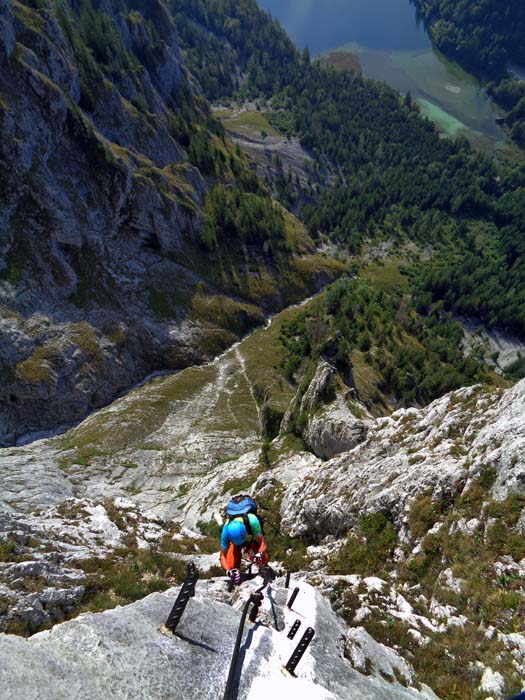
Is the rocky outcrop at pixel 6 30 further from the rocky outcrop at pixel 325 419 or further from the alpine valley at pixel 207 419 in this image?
the rocky outcrop at pixel 325 419

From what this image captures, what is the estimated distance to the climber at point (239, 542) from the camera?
1316 centimetres

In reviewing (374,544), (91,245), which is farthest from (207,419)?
(374,544)

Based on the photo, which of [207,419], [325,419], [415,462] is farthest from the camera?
[207,419]

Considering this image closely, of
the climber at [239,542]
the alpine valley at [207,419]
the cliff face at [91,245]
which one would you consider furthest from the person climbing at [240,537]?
the cliff face at [91,245]

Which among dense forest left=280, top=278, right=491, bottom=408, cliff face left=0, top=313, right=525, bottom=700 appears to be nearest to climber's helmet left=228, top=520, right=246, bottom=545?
cliff face left=0, top=313, right=525, bottom=700

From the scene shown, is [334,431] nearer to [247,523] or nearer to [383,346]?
[247,523]

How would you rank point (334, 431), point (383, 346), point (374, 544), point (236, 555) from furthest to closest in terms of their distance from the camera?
point (383, 346), point (334, 431), point (374, 544), point (236, 555)

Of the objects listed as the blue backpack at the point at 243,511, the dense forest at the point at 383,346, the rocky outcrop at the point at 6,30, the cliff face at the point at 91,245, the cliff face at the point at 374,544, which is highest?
the rocky outcrop at the point at 6,30

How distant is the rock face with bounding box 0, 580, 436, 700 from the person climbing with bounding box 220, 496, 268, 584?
2.55 metres

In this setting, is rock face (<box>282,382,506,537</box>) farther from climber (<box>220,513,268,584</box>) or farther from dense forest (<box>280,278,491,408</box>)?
dense forest (<box>280,278,491,408</box>)

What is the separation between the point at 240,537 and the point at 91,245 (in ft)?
238

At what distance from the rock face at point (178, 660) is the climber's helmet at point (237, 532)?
98.3 inches

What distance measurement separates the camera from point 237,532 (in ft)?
43.2

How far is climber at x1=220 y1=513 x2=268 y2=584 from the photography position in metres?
13.2
